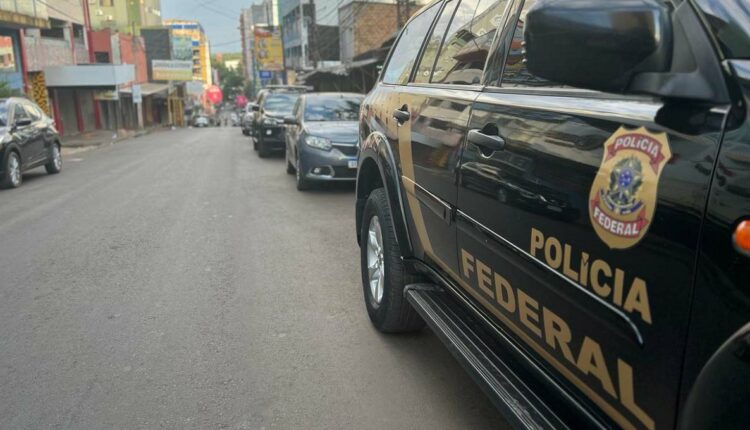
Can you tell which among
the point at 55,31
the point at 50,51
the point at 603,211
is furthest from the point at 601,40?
the point at 55,31

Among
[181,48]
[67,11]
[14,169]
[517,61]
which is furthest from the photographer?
[181,48]

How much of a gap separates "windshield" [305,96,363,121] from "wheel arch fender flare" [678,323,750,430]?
30.3 ft

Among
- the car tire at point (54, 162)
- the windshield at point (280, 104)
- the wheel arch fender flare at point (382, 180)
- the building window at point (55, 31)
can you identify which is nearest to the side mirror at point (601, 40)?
the wheel arch fender flare at point (382, 180)

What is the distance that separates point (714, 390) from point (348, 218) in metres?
6.63

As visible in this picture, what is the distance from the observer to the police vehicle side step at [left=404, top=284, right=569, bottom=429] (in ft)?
6.79

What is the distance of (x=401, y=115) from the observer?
3.51 meters

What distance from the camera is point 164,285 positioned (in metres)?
5.24

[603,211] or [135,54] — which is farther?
[135,54]

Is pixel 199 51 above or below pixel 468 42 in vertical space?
above

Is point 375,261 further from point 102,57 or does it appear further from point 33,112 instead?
point 102,57

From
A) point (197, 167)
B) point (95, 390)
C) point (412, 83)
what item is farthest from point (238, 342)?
point (197, 167)

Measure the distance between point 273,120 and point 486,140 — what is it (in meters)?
13.9

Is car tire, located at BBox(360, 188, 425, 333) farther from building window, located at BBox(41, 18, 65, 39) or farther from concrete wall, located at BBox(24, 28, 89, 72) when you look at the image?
building window, located at BBox(41, 18, 65, 39)

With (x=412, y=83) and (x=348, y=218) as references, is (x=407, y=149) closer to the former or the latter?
(x=412, y=83)
